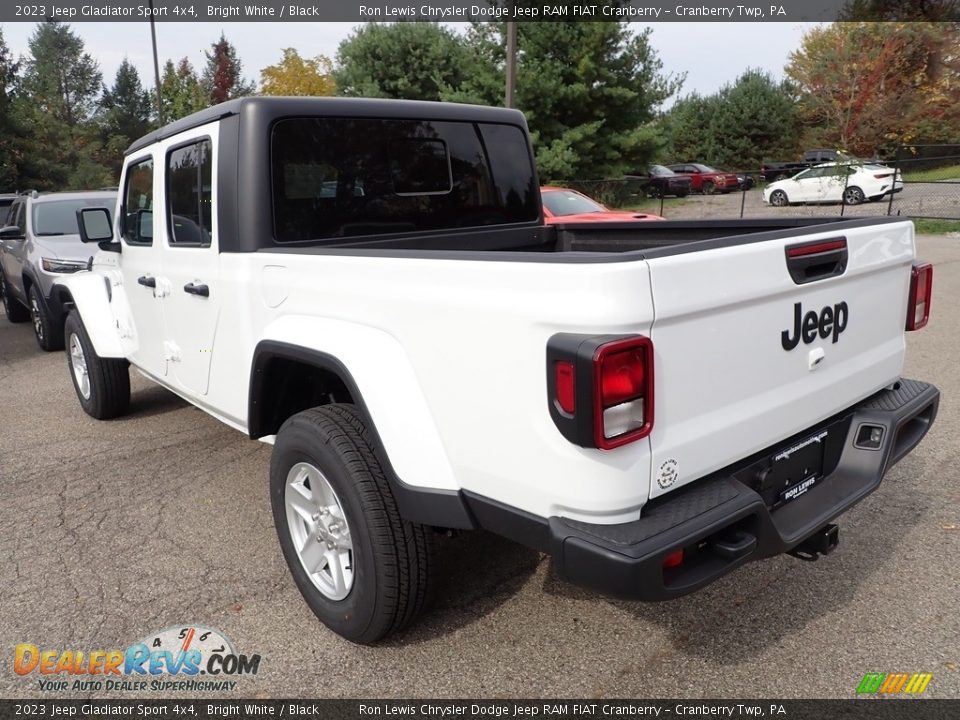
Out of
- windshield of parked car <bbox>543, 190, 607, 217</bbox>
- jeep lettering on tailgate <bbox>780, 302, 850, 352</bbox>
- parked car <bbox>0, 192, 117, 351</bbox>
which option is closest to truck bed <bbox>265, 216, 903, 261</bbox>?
jeep lettering on tailgate <bbox>780, 302, 850, 352</bbox>

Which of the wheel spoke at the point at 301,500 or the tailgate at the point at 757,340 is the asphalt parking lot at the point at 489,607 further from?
the tailgate at the point at 757,340

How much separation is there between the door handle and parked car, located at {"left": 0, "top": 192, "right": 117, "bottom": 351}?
4851 mm

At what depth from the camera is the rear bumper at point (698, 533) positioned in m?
1.94

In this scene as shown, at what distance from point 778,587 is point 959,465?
1881mm

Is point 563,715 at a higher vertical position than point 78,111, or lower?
lower

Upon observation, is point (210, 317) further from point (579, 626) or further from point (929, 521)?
point (929, 521)

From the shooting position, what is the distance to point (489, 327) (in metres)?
→ 2.10

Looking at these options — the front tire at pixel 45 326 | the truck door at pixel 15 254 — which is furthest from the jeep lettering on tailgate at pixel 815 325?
the truck door at pixel 15 254

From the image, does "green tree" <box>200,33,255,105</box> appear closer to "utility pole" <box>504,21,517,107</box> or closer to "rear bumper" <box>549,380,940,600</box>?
"utility pole" <box>504,21,517,107</box>

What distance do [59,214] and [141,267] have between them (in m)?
5.73

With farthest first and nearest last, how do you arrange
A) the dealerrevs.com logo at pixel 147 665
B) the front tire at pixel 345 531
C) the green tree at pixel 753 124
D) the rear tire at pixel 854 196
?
1. the green tree at pixel 753 124
2. the rear tire at pixel 854 196
3. the dealerrevs.com logo at pixel 147 665
4. the front tire at pixel 345 531

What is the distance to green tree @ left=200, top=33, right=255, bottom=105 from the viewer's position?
62109 millimetres

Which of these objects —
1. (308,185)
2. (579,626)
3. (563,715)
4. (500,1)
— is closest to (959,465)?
(579,626)

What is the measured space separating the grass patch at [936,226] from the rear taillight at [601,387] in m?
18.3
